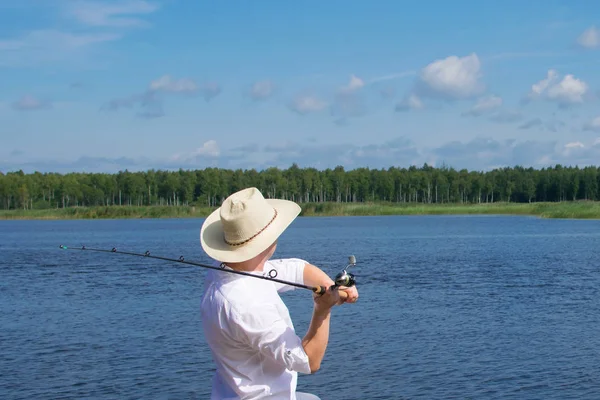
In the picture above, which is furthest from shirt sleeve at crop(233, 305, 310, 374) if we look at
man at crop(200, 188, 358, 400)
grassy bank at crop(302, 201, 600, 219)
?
grassy bank at crop(302, 201, 600, 219)

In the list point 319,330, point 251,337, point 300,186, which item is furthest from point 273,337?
point 300,186

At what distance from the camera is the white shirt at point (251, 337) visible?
12.1ft

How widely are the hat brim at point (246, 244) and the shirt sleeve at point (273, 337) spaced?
28 centimetres

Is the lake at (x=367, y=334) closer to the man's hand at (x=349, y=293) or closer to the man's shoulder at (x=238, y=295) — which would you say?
the man's hand at (x=349, y=293)

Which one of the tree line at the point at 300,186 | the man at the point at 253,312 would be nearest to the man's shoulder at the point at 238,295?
the man at the point at 253,312

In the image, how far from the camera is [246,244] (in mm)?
3840

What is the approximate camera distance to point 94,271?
3225cm

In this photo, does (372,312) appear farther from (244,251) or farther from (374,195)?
(374,195)

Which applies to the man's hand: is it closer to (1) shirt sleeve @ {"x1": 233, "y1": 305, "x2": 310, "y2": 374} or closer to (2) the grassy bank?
(1) shirt sleeve @ {"x1": 233, "y1": 305, "x2": 310, "y2": 374}

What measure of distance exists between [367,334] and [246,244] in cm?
1262

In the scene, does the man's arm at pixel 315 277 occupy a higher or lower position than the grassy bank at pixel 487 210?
higher

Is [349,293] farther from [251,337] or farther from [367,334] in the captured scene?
[367,334]

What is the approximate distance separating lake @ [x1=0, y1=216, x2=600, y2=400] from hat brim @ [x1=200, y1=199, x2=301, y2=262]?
810 centimetres

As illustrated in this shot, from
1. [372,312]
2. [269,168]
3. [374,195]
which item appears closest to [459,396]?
[372,312]
